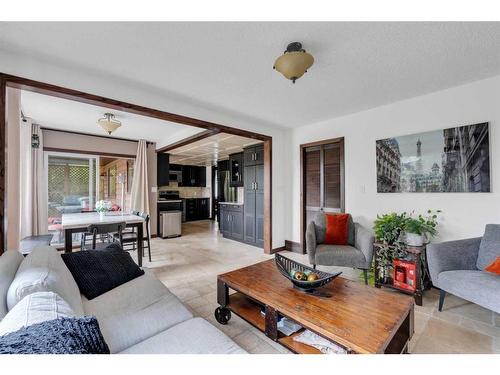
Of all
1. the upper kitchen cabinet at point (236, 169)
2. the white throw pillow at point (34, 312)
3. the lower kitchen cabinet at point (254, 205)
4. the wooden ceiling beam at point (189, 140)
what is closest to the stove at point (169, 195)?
the wooden ceiling beam at point (189, 140)

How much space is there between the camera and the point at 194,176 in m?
8.57

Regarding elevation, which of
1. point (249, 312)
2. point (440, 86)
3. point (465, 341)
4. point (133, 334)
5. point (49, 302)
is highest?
point (440, 86)

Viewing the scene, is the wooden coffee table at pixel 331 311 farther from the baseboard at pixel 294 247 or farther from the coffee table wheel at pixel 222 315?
the baseboard at pixel 294 247

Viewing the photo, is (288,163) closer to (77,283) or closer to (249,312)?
(249,312)

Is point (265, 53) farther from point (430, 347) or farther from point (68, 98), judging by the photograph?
point (430, 347)

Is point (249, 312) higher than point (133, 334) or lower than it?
lower

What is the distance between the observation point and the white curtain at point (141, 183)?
524 cm

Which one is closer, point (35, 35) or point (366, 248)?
point (35, 35)

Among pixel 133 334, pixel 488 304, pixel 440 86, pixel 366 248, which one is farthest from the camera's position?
pixel 366 248

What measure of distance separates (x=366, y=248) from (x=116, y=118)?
4.19 m

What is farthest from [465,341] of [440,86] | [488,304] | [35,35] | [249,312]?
[35,35]

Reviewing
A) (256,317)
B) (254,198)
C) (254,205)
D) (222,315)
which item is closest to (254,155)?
(254,198)
